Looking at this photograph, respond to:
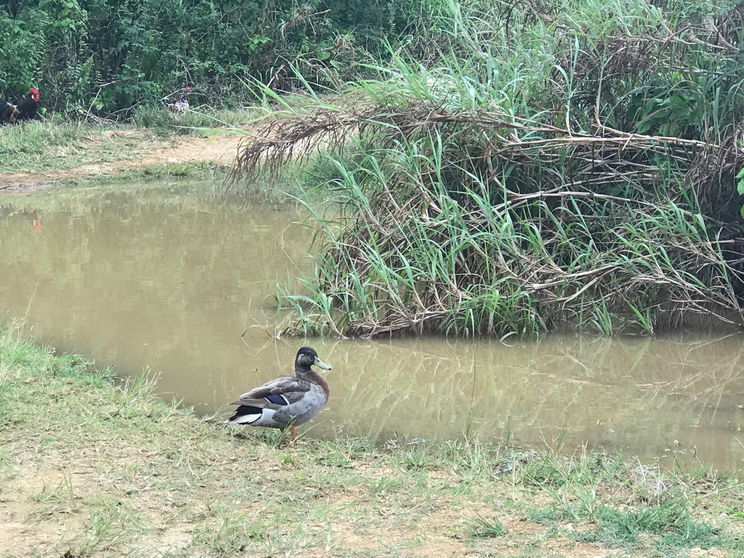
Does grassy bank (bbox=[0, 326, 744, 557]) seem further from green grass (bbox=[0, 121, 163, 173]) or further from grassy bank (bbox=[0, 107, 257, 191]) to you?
green grass (bbox=[0, 121, 163, 173])

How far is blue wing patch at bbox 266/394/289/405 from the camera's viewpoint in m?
5.34

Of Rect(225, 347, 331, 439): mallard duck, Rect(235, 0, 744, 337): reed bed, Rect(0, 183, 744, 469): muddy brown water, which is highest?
Rect(235, 0, 744, 337): reed bed

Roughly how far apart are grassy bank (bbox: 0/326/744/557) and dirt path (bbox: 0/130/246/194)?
953cm

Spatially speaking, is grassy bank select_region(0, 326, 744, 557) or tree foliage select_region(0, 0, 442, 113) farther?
tree foliage select_region(0, 0, 442, 113)

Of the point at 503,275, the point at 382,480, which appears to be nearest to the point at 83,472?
the point at 382,480

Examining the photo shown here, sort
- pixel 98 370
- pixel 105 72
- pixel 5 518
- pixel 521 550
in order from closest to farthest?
pixel 521 550 → pixel 5 518 → pixel 98 370 → pixel 105 72

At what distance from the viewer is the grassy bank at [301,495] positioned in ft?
12.8

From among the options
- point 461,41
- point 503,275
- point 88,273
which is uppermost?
point 461,41

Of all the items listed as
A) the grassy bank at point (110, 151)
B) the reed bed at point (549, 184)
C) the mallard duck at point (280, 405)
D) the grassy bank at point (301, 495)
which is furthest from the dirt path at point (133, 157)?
the mallard duck at point (280, 405)

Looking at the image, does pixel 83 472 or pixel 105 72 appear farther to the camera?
pixel 105 72

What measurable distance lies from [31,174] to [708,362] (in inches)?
430

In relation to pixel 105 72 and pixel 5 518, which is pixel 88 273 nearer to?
pixel 5 518

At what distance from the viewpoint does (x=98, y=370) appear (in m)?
6.78

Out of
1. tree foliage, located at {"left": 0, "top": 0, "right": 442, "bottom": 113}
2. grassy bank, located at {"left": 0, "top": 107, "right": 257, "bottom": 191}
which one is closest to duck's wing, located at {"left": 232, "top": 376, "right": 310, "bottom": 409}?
grassy bank, located at {"left": 0, "top": 107, "right": 257, "bottom": 191}
